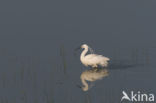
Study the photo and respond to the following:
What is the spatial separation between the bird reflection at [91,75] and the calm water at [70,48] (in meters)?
0.19

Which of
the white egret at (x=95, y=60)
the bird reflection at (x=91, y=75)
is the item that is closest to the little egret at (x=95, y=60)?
the white egret at (x=95, y=60)

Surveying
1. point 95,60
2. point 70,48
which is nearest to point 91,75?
point 95,60

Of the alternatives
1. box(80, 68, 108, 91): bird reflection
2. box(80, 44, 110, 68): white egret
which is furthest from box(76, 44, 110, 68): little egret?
box(80, 68, 108, 91): bird reflection

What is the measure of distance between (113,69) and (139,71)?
1001 millimetres

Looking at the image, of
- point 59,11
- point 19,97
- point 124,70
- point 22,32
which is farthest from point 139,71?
point 59,11

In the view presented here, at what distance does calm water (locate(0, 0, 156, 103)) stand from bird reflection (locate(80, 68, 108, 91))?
0.19 m

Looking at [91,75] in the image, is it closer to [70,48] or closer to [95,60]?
[95,60]

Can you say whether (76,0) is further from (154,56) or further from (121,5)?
(154,56)

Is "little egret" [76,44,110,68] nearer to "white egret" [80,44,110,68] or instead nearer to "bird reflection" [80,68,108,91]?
"white egret" [80,44,110,68]

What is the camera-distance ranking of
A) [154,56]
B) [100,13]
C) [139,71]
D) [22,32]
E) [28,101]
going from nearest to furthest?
[28,101], [139,71], [154,56], [22,32], [100,13]

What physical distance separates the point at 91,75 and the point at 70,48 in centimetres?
322

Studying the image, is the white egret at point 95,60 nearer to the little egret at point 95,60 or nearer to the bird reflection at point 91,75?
the little egret at point 95,60

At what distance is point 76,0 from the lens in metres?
30.1

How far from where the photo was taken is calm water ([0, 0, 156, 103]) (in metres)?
17.7
